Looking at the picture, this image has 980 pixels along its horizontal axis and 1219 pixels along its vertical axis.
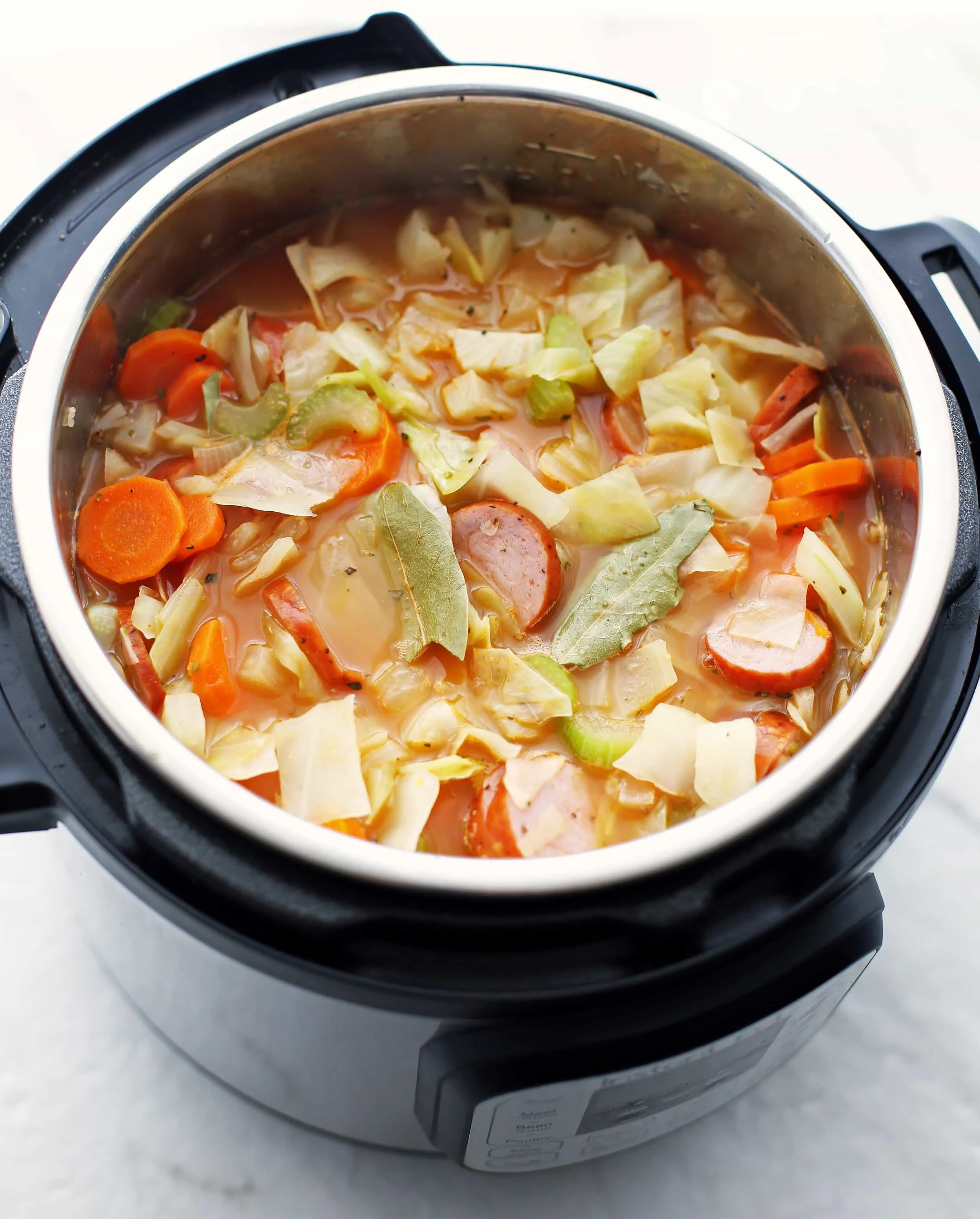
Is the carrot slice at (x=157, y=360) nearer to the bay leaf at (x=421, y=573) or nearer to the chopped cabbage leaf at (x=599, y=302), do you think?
the bay leaf at (x=421, y=573)

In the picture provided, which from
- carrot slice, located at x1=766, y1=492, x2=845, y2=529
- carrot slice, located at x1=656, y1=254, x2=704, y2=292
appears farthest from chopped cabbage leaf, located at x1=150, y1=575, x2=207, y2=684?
carrot slice, located at x1=656, y1=254, x2=704, y2=292

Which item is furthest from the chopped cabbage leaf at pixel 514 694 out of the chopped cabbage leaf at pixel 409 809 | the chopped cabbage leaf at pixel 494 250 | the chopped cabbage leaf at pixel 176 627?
the chopped cabbage leaf at pixel 494 250

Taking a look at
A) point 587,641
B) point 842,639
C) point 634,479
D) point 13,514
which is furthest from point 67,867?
point 842,639

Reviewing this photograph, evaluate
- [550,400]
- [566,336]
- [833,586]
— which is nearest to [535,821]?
[833,586]

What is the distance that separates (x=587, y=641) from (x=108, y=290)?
780 mm

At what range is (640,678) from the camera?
154 centimetres

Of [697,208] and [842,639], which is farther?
[697,208]

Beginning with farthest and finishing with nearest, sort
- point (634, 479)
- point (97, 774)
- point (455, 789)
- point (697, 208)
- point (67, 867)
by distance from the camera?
1. point (697, 208)
2. point (634, 479)
3. point (67, 867)
4. point (455, 789)
5. point (97, 774)

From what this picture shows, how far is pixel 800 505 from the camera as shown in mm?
1700

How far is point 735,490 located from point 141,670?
85cm

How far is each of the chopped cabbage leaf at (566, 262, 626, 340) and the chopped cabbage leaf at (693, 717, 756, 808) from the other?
27.7 inches

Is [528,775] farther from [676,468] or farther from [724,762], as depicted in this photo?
[676,468]

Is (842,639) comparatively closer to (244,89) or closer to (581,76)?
(581,76)

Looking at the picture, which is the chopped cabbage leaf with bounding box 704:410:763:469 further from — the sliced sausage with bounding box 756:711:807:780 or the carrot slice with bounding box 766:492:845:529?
the sliced sausage with bounding box 756:711:807:780
